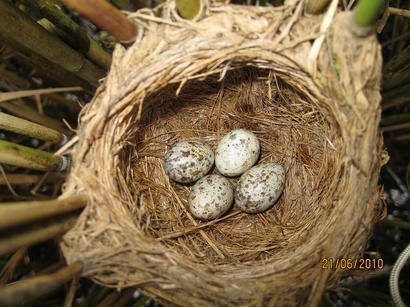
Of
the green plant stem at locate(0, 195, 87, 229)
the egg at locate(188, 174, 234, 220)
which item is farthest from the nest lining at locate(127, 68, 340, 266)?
the green plant stem at locate(0, 195, 87, 229)

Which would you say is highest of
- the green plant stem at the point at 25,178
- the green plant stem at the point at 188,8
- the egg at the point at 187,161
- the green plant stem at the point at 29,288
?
the green plant stem at the point at 188,8

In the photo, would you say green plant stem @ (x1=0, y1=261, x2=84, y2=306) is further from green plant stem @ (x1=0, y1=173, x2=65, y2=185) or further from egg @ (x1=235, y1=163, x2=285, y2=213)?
egg @ (x1=235, y1=163, x2=285, y2=213)

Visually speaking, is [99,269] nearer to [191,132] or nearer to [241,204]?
[241,204]

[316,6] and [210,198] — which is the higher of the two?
[316,6]

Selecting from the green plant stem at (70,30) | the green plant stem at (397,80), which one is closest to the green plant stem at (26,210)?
the green plant stem at (70,30)

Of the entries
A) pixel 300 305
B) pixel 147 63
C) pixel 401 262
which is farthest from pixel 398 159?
pixel 147 63

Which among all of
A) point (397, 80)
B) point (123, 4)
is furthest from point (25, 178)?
point (397, 80)

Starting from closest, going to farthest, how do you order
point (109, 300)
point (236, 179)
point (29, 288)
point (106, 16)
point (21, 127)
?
1. point (29, 288)
2. point (106, 16)
3. point (21, 127)
4. point (109, 300)
5. point (236, 179)

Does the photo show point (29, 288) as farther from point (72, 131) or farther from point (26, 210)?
point (72, 131)

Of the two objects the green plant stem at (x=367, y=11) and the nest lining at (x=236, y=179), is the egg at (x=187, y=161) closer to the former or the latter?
the nest lining at (x=236, y=179)
